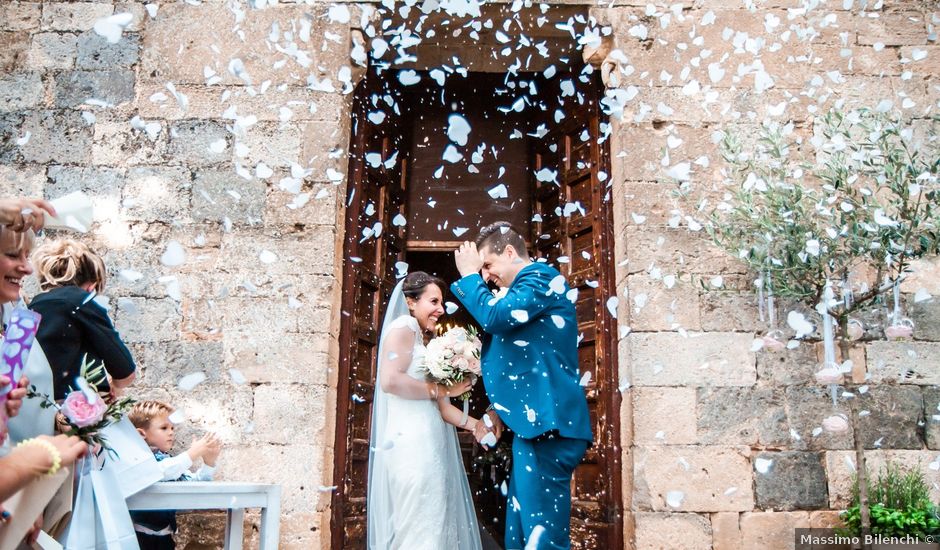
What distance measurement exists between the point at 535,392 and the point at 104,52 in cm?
327

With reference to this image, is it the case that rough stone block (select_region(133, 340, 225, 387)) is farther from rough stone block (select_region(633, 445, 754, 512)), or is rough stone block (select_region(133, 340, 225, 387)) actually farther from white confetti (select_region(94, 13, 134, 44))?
rough stone block (select_region(633, 445, 754, 512))

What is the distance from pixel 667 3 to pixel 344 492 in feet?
10.9

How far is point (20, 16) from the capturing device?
4.37m

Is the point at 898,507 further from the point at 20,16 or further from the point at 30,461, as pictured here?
the point at 20,16

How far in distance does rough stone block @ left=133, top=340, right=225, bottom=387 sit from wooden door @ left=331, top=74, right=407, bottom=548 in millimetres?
655

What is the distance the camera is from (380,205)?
486 centimetres

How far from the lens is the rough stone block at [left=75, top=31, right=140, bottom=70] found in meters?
4.30

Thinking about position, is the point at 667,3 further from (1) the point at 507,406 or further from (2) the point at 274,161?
(1) the point at 507,406

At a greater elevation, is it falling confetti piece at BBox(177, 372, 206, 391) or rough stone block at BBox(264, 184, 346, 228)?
rough stone block at BBox(264, 184, 346, 228)

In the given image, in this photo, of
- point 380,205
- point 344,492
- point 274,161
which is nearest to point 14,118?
point 274,161

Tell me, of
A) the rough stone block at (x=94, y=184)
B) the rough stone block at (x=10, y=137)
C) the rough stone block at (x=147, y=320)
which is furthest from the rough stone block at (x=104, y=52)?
the rough stone block at (x=147, y=320)

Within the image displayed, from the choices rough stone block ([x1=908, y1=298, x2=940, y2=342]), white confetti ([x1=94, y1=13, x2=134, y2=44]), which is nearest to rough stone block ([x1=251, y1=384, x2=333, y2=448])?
white confetti ([x1=94, y1=13, x2=134, y2=44])

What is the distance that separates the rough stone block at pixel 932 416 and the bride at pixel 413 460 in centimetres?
236

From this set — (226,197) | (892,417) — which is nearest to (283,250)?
(226,197)
